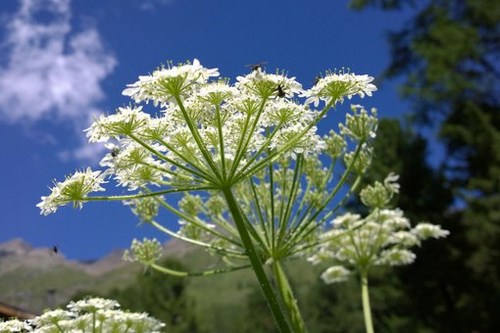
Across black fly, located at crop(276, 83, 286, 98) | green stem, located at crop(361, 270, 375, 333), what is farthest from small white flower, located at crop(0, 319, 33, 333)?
green stem, located at crop(361, 270, 375, 333)

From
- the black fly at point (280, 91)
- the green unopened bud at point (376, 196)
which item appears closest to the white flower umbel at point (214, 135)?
the black fly at point (280, 91)

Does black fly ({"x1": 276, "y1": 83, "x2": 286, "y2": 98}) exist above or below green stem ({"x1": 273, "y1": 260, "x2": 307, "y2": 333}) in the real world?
above

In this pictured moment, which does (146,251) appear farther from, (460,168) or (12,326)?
(460,168)

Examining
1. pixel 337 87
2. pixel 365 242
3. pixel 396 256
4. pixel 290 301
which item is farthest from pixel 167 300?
pixel 337 87

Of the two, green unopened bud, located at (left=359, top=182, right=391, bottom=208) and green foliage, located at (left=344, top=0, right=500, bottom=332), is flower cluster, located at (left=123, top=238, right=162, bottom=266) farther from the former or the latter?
green foliage, located at (left=344, top=0, right=500, bottom=332)

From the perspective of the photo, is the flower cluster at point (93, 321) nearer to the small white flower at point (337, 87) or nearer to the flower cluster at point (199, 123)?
the flower cluster at point (199, 123)

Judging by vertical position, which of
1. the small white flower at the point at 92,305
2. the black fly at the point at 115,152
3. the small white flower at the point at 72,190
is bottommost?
the small white flower at the point at 92,305
